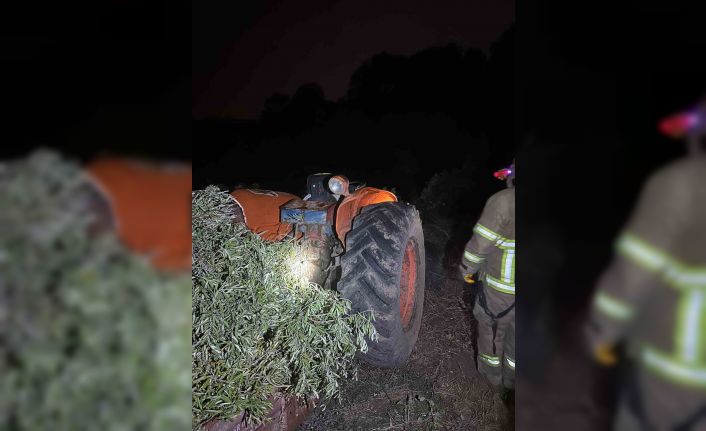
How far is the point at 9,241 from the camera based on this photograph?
2.73 ft

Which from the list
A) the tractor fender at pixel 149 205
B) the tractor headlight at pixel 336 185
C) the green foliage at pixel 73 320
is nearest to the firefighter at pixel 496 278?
the tractor headlight at pixel 336 185

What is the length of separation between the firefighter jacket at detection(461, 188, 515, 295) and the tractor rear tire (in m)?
0.60

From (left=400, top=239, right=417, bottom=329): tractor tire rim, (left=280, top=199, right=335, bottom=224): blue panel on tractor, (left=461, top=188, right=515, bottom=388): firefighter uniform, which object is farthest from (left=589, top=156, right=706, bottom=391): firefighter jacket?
(left=400, top=239, right=417, bottom=329): tractor tire rim

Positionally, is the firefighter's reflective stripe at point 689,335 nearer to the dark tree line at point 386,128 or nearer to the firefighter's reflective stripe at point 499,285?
the firefighter's reflective stripe at point 499,285

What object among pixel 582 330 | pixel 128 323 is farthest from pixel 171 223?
pixel 582 330

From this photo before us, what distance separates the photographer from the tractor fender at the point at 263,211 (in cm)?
430

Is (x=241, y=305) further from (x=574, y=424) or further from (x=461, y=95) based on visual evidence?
(x=461, y=95)

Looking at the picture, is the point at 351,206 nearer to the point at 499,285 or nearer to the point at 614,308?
the point at 499,285

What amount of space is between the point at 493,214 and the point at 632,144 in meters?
2.62

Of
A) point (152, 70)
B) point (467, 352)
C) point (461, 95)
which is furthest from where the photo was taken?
point (461, 95)

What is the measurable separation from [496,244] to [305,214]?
1.68m

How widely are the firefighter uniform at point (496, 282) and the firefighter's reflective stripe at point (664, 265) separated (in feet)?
8.38

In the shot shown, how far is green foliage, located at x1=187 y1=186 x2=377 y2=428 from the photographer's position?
8.36ft

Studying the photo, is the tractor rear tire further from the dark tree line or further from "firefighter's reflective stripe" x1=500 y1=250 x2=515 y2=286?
the dark tree line
